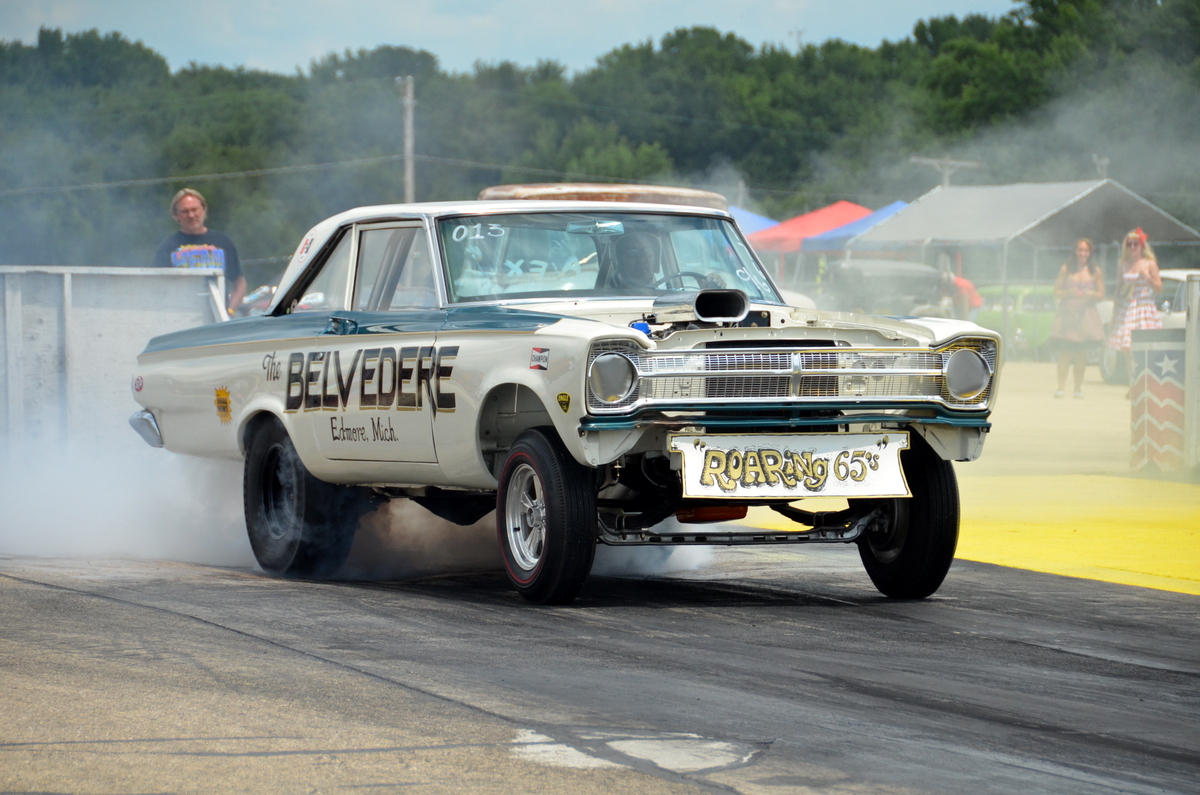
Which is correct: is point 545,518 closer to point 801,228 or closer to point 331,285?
point 331,285

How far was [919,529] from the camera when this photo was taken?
6.82 metres

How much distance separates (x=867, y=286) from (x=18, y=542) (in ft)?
94.0

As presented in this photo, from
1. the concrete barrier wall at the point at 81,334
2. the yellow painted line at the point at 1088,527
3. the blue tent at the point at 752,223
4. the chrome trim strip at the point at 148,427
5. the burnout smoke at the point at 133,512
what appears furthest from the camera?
the blue tent at the point at 752,223

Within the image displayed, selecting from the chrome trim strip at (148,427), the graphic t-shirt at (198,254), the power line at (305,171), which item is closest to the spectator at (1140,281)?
the graphic t-shirt at (198,254)

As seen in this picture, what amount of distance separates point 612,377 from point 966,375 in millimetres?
1471

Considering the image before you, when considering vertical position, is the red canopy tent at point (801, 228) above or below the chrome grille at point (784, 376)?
above

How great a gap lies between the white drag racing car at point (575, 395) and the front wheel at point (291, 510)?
0.04 ft

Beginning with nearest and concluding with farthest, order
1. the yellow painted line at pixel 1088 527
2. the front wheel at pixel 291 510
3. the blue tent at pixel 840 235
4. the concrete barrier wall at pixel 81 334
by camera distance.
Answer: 1. the front wheel at pixel 291 510
2. the yellow painted line at pixel 1088 527
3. the concrete barrier wall at pixel 81 334
4. the blue tent at pixel 840 235

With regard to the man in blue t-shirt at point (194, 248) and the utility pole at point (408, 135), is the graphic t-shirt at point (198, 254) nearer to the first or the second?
the man in blue t-shirt at point (194, 248)

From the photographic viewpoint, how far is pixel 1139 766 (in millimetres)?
4105

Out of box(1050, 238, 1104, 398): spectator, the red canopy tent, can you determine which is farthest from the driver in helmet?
the red canopy tent

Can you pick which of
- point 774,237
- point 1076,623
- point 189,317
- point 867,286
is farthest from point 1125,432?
point 774,237

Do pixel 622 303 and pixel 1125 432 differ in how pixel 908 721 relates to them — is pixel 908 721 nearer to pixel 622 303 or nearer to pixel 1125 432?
pixel 622 303

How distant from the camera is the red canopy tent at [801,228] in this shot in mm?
39844
